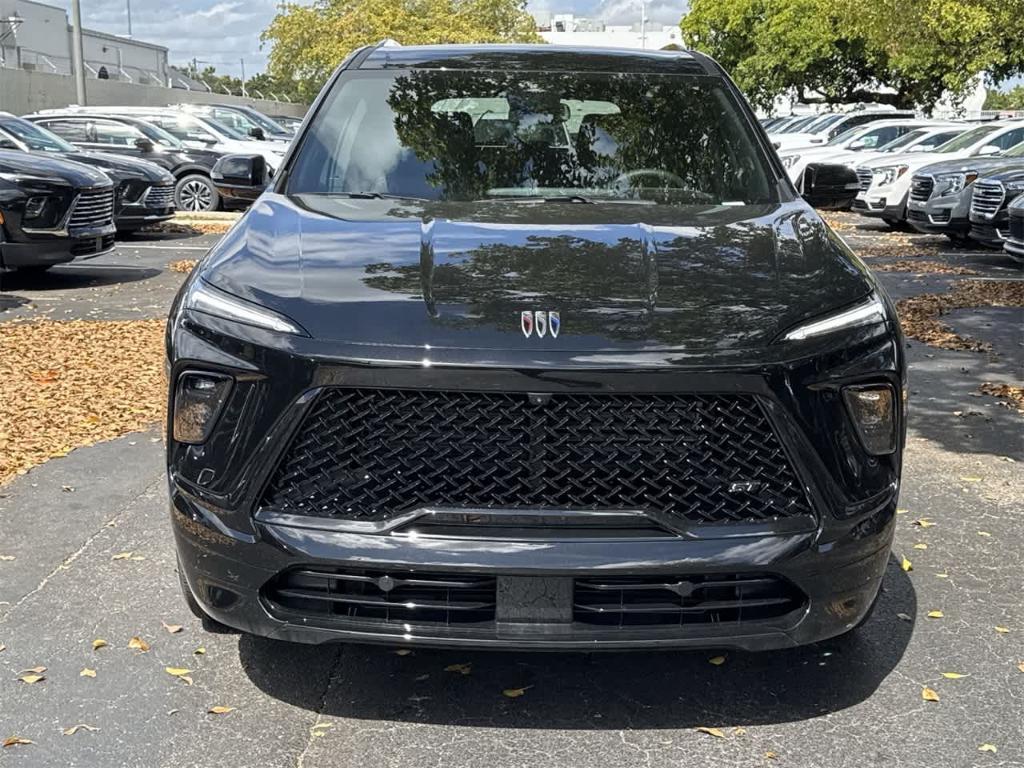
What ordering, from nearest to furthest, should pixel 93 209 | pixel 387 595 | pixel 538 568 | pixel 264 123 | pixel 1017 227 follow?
pixel 538 568
pixel 387 595
pixel 93 209
pixel 1017 227
pixel 264 123

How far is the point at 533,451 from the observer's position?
2.85 metres

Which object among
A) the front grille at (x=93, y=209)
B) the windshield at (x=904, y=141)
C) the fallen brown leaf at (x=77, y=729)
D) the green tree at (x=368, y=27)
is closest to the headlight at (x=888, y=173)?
the windshield at (x=904, y=141)

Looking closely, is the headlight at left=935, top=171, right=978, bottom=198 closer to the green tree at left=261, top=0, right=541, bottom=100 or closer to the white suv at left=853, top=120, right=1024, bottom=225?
the white suv at left=853, top=120, right=1024, bottom=225

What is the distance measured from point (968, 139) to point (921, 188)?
3437 mm

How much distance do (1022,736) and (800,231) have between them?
5.15ft

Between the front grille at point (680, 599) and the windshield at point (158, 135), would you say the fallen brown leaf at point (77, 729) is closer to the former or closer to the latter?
the front grille at point (680, 599)

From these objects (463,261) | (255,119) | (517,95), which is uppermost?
(517,95)

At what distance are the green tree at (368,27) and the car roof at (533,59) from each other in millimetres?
45521

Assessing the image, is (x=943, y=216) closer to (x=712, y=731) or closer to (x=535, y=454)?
(x=712, y=731)

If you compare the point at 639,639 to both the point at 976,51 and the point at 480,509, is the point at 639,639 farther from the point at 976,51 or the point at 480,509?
the point at 976,51

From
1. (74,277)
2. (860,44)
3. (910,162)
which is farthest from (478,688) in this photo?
(860,44)

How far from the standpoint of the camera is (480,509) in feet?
9.31

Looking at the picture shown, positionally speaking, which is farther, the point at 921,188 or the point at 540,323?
the point at 921,188

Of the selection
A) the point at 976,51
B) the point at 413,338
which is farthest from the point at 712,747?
the point at 976,51
